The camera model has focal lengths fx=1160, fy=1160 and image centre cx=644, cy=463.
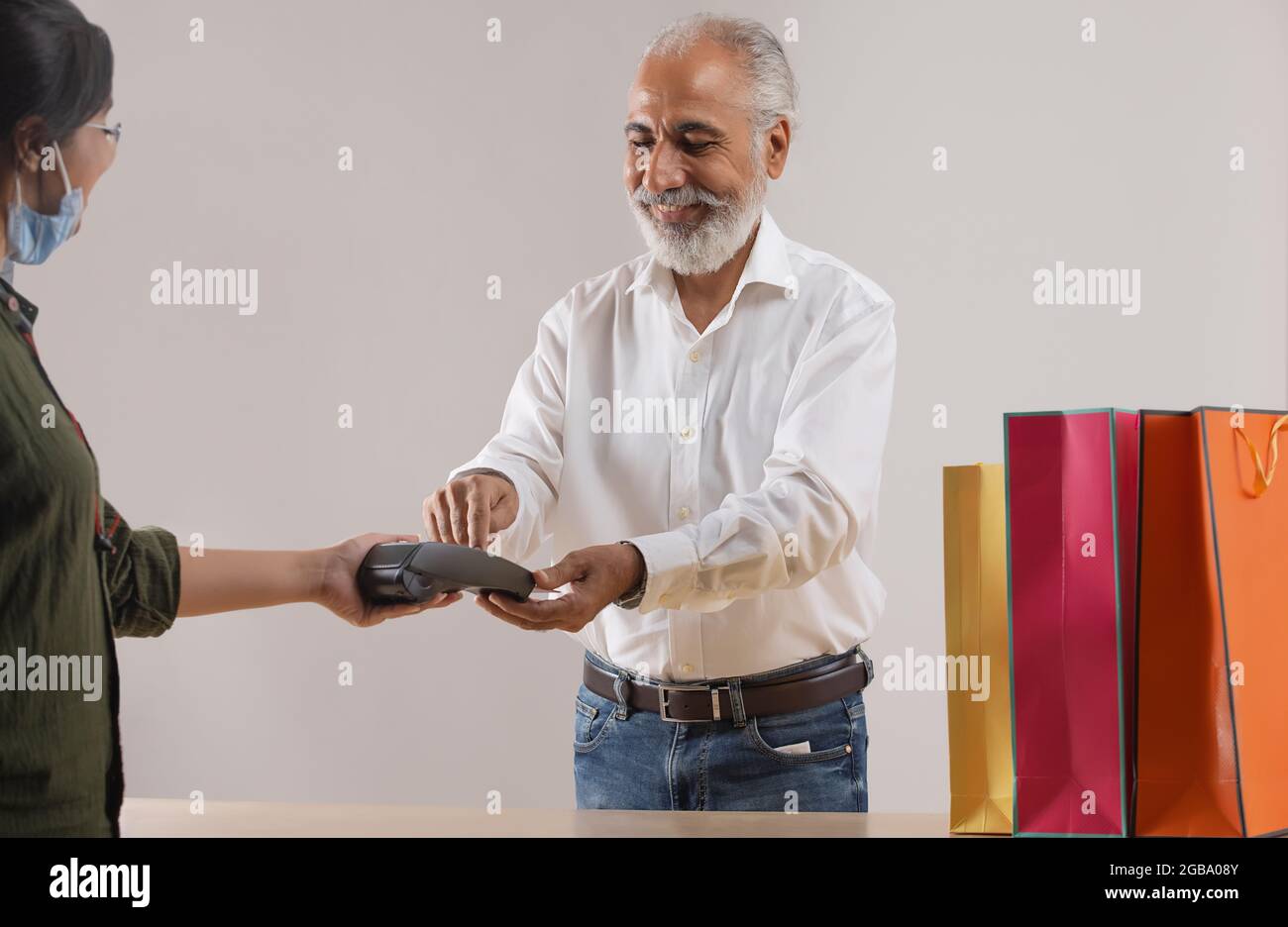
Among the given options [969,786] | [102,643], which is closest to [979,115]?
[969,786]

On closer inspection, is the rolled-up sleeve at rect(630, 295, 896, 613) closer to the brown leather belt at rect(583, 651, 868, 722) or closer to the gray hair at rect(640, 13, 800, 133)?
the brown leather belt at rect(583, 651, 868, 722)

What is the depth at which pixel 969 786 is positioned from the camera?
1291 millimetres

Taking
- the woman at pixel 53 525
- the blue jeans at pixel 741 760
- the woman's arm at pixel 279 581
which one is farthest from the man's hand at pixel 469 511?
the woman at pixel 53 525

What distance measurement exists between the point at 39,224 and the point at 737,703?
3.85 ft

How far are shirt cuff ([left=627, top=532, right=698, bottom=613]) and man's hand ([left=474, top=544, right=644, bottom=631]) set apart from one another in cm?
2

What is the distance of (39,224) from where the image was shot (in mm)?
1268

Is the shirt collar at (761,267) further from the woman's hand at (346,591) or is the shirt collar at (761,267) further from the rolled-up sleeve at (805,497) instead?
the woman's hand at (346,591)

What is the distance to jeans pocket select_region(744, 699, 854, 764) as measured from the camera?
181cm

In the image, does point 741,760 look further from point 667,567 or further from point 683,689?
point 667,567

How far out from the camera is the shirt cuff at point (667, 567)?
1575 millimetres

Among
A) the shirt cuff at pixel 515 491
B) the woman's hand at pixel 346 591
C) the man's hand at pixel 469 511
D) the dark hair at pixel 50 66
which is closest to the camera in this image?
the dark hair at pixel 50 66

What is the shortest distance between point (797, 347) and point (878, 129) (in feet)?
5.24

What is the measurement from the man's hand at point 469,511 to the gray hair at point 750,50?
2.57ft
